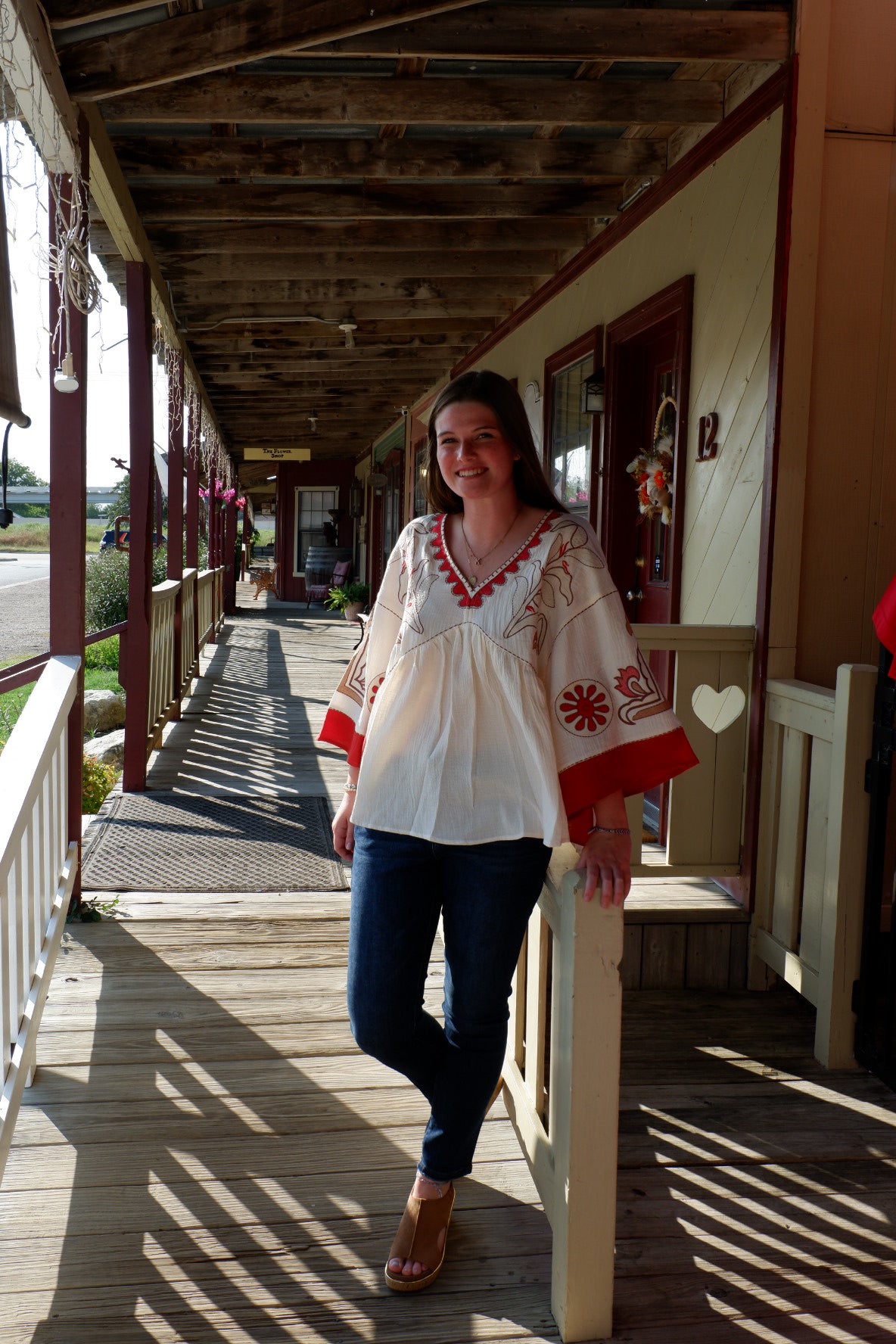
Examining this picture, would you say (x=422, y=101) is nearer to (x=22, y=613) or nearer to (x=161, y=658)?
(x=161, y=658)

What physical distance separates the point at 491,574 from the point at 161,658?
523cm

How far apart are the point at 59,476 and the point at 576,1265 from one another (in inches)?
114

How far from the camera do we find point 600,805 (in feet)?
6.34

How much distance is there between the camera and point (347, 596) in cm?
1659

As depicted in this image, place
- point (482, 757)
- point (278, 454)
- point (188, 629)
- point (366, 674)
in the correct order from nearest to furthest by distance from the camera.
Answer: point (482, 757) → point (366, 674) → point (188, 629) → point (278, 454)

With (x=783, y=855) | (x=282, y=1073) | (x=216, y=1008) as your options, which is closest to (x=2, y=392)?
(x=282, y=1073)

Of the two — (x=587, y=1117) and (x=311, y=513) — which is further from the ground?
(x=311, y=513)

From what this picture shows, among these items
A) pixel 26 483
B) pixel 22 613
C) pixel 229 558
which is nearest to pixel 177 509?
pixel 26 483

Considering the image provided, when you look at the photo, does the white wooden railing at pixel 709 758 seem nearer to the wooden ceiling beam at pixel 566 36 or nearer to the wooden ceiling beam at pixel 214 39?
the wooden ceiling beam at pixel 566 36

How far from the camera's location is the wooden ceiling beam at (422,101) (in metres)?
3.80

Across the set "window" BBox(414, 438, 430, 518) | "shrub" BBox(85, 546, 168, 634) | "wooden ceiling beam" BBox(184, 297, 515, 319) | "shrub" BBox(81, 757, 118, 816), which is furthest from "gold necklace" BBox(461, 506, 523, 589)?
"shrub" BBox(85, 546, 168, 634)

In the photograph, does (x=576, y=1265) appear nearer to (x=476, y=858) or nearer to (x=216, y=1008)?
(x=476, y=858)

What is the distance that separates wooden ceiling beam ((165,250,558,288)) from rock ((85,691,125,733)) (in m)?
3.50

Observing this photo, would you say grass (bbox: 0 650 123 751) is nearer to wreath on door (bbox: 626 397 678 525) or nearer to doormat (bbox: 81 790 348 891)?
doormat (bbox: 81 790 348 891)
